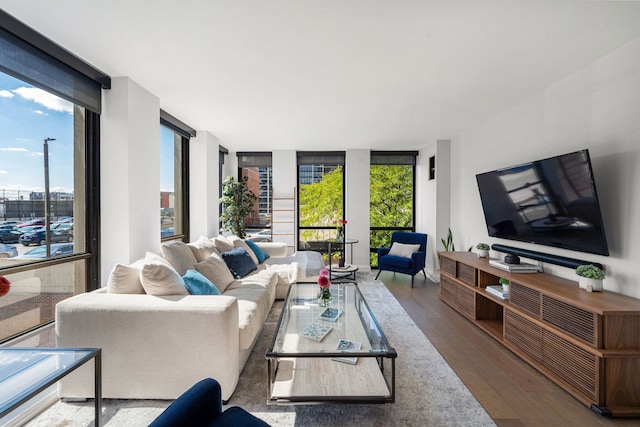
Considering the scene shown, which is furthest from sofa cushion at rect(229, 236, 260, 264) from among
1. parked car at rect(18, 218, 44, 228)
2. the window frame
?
parked car at rect(18, 218, 44, 228)

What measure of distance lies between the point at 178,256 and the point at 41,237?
103 centimetres

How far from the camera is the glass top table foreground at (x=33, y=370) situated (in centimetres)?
113

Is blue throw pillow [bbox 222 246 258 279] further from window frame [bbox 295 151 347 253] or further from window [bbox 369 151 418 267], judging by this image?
window [bbox 369 151 418 267]

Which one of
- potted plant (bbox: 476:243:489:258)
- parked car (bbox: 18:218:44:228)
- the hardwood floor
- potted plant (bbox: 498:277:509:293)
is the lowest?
the hardwood floor

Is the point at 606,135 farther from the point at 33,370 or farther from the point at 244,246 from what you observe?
the point at 244,246

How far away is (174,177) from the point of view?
424 centimetres

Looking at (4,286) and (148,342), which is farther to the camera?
(148,342)

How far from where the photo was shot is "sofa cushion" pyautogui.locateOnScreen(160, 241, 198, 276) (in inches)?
110

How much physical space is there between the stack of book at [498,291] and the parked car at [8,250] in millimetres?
4149

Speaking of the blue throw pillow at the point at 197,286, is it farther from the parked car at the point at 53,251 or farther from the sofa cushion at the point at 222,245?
the sofa cushion at the point at 222,245

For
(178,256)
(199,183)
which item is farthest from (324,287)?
(199,183)

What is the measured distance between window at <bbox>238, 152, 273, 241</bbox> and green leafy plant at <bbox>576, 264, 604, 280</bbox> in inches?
195

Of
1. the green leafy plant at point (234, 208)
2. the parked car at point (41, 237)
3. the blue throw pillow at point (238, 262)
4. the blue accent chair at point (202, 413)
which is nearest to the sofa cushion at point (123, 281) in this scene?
the parked car at point (41, 237)

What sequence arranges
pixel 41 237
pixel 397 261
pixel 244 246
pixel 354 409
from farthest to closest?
pixel 397 261 → pixel 244 246 → pixel 41 237 → pixel 354 409
